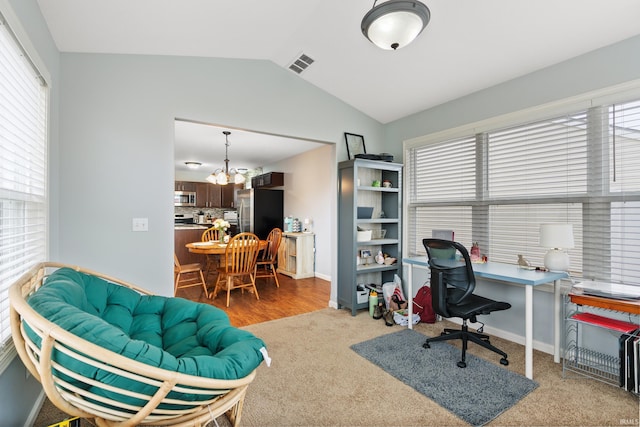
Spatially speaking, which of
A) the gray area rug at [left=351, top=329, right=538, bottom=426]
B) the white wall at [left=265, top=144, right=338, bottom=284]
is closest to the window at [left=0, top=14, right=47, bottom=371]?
the gray area rug at [left=351, top=329, right=538, bottom=426]

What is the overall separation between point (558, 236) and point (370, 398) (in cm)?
183

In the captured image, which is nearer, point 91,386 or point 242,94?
point 91,386

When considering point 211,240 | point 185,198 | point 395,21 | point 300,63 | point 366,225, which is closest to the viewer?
point 395,21

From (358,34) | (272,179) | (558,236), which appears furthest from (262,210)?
(558,236)

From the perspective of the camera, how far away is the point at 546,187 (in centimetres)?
262

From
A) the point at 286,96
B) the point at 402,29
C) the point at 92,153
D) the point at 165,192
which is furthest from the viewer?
the point at 286,96

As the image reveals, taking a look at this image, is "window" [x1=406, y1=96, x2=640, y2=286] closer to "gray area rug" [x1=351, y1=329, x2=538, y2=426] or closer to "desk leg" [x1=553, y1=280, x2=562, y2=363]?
"desk leg" [x1=553, y1=280, x2=562, y2=363]

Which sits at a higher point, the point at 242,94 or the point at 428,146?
the point at 242,94

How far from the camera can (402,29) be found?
1.87m

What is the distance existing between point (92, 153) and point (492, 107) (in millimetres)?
3618

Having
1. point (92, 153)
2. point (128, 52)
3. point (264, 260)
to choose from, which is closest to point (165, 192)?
point (92, 153)

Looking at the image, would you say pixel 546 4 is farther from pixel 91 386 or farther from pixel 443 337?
pixel 91 386

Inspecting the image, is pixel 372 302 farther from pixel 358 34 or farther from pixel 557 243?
pixel 358 34

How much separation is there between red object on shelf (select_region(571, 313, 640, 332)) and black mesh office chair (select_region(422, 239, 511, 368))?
0.44 meters
